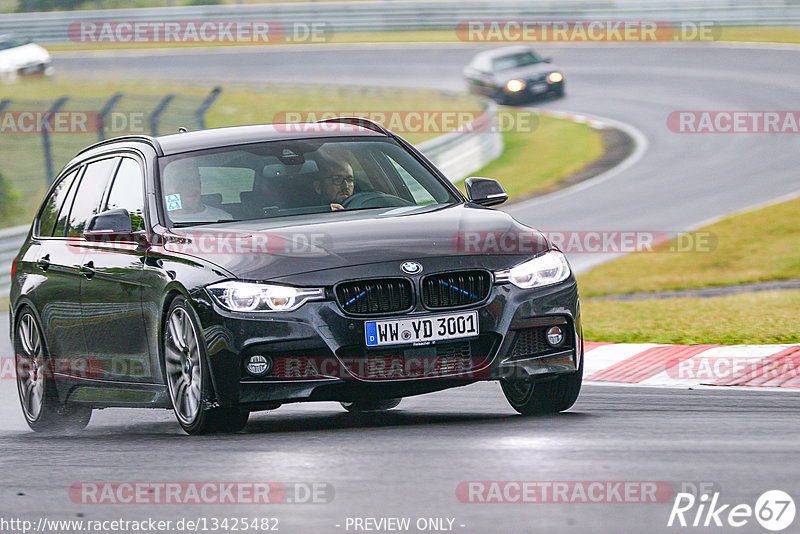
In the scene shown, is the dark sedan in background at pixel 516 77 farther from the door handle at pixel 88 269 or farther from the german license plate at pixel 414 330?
the german license plate at pixel 414 330

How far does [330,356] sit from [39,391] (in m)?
2.89

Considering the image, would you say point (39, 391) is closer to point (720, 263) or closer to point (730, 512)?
point (730, 512)

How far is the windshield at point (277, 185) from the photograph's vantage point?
7.30 meters

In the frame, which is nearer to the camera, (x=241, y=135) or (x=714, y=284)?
(x=241, y=135)

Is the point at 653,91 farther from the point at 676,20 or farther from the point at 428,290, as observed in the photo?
the point at 428,290

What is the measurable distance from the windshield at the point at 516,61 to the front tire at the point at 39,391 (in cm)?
2762

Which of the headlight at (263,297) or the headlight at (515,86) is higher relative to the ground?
the headlight at (263,297)

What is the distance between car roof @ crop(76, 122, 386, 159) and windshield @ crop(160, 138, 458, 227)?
74mm

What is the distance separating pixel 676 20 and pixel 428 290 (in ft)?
130

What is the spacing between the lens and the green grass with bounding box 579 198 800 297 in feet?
51.7

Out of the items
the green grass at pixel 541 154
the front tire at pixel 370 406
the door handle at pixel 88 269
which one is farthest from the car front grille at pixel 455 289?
the green grass at pixel 541 154

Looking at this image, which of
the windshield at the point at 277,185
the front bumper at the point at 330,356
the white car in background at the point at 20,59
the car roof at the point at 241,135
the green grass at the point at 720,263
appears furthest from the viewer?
the white car in background at the point at 20,59

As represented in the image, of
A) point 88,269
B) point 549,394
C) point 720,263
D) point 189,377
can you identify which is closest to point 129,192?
point 88,269

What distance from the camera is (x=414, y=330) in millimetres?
6332
